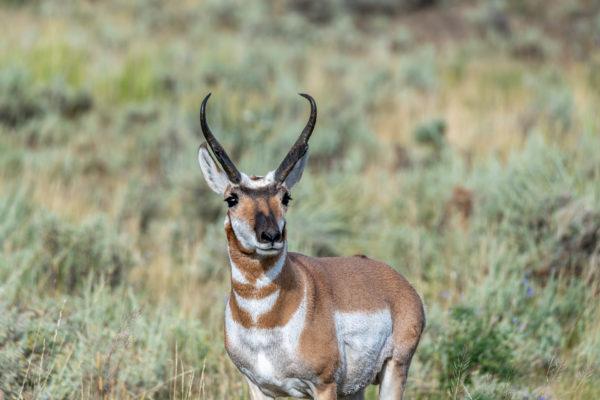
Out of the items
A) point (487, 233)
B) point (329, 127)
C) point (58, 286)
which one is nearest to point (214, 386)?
point (58, 286)

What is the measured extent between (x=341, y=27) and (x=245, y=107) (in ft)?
30.3

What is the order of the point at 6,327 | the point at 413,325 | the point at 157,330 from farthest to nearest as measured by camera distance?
the point at 157,330 → the point at 6,327 → the point at 413,325

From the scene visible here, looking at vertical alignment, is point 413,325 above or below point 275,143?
above

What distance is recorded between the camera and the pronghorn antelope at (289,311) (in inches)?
111

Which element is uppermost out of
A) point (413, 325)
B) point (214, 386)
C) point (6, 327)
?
point (413, 325)

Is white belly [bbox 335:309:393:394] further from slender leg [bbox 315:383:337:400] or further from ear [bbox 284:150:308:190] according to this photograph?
ear [bbox 284:150:308:190]

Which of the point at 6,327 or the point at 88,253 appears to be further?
the point at 88,253

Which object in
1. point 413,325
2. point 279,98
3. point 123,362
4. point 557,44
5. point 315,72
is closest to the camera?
point 413,325

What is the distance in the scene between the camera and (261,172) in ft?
26.9

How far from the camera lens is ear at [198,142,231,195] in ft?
10.1

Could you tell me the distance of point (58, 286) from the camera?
17.6 ft

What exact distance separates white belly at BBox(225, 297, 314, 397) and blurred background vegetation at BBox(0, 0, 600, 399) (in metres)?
0.66

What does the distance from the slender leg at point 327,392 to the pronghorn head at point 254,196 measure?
59 centimetres

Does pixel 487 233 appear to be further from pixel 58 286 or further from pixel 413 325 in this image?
pixel 58 286
